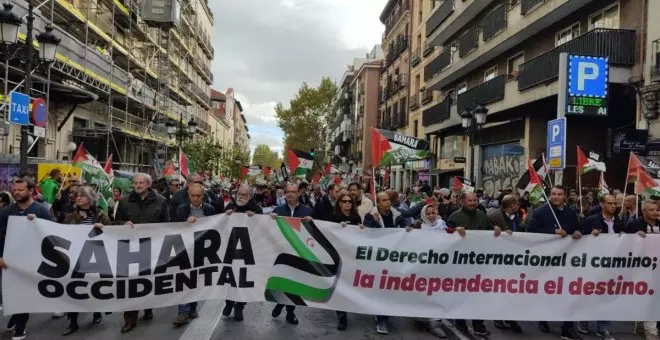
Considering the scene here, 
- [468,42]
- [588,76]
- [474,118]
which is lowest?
[474,118]

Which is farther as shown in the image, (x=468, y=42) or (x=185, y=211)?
(x=468, y=42)

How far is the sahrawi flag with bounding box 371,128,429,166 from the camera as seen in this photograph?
8.91m

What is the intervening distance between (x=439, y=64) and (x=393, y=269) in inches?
936

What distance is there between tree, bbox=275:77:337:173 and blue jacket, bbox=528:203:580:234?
67159mm

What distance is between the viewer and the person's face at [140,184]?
20.4ft

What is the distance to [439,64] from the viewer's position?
28.3 m

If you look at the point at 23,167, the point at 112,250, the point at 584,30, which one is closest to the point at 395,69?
the point at 584,30

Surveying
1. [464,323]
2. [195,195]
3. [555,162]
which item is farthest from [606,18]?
[195,195]

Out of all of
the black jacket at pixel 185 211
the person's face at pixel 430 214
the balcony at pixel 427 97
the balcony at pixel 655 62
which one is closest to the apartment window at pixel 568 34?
the balcony at pixel 655 62

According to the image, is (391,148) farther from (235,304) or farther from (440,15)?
(440,15)

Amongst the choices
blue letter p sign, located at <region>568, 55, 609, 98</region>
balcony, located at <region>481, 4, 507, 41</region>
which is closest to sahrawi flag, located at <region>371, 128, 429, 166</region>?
→ blue letter p sign, located at <region>568, 55, 609, 98</region>

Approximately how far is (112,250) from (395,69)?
4136cm

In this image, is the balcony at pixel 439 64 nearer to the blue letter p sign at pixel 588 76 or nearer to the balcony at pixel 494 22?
the balcony at pixel 494 22

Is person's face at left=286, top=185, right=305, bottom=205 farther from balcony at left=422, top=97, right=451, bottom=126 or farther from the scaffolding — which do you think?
balcony at left=422, top=97, right=451, bottom=126
